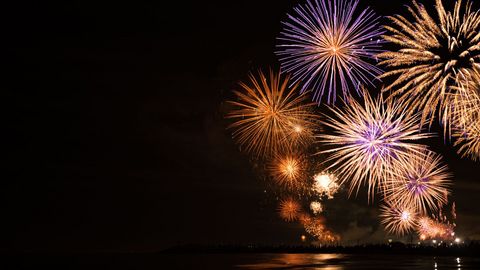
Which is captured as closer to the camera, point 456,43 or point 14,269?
point 456,43

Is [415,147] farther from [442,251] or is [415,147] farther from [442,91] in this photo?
[442,251]

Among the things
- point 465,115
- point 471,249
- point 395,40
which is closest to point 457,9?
point 395,40

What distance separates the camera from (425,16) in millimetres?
28688

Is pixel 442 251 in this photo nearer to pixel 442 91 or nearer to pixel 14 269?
pixel 14 269

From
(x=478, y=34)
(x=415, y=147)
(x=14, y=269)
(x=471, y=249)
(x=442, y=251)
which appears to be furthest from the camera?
(x=442, y=251)

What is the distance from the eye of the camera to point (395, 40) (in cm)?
2892

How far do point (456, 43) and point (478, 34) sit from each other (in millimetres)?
1187

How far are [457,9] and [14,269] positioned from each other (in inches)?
2975

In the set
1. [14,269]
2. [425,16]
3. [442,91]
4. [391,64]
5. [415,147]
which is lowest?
[14,269]

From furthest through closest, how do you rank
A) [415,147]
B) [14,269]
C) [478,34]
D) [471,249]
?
1. [471,249]
2. [14,269]
3. [415,147]
4. [478,34]

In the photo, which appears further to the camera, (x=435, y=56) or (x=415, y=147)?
(x=415, y=147)

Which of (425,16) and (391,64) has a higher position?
(425,16)

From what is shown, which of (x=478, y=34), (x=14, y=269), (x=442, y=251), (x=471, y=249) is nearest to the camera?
(x=478, y=34)

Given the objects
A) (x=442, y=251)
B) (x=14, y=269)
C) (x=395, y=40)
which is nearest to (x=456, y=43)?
(x=395, y=40)
